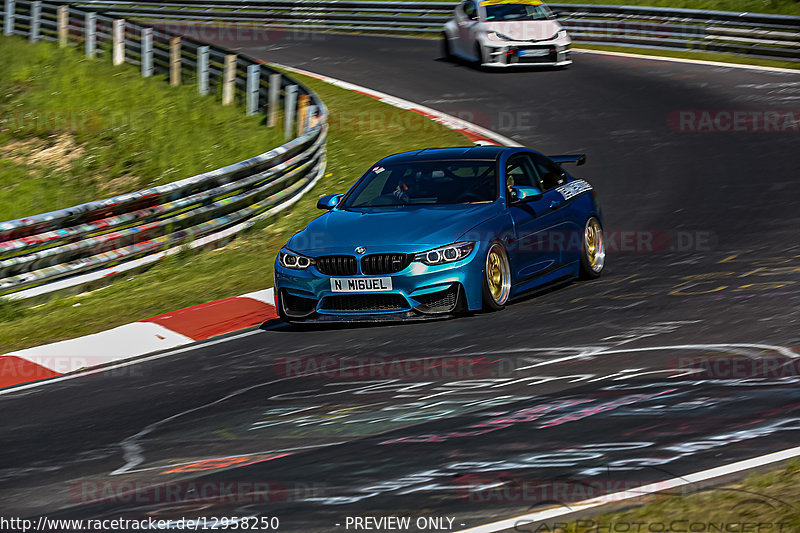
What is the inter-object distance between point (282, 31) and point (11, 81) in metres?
11.4

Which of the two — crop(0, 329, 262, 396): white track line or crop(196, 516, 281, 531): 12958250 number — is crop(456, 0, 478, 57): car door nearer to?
crop(0, 329, 262, 396): white track line

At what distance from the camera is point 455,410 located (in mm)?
7215


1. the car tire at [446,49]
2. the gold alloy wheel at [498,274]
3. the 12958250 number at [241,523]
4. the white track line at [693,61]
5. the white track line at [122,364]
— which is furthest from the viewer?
the car tire at [446,49]

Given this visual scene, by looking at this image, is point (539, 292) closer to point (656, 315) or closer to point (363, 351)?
point (656, 315)

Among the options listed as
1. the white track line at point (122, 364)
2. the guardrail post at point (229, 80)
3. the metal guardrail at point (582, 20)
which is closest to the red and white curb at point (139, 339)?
the white track line at point (122, 364)

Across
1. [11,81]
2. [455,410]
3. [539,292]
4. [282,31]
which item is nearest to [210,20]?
[282,31]

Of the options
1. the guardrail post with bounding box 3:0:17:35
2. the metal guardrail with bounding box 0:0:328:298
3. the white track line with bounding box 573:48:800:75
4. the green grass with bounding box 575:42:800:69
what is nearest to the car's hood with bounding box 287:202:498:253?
the metal guardrail with bounding box 0:0:328:298

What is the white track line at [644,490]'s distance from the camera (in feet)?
16.7

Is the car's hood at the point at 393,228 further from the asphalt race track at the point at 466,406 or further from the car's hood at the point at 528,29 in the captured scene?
the car's hood at the point at 528,29

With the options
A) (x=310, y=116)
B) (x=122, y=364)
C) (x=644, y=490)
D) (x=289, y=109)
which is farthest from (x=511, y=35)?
(x=644, y=490)

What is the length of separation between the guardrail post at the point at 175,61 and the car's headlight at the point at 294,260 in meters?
17.0

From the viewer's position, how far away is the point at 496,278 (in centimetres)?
1042

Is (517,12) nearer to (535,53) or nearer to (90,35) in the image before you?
A: (535,53)

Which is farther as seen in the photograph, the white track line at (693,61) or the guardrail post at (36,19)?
the guardrail post at (36,19)
